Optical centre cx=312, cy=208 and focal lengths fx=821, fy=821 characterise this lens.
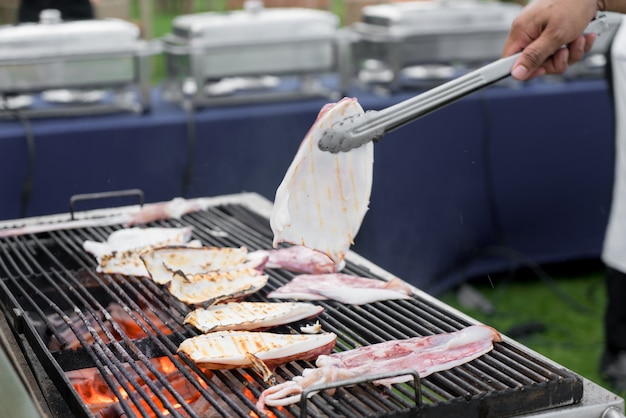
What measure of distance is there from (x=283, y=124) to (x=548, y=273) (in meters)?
2.40

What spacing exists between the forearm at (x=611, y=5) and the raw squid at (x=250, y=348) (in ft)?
4.45

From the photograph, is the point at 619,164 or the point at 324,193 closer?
the point at 324,193

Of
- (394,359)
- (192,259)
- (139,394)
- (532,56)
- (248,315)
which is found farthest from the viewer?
(192,259)

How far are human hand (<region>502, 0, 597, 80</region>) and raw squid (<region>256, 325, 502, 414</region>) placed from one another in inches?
30.1

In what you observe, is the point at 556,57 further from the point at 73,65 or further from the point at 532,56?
the point at 73,65

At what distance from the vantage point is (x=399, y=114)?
6.68 ft

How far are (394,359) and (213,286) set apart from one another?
721mm

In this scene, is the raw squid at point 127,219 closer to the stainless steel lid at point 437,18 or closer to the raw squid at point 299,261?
the raw squid at point 299,261

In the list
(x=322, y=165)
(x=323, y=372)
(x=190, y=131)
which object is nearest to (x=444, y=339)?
(x=323, y=372)

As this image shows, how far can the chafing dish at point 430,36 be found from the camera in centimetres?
480

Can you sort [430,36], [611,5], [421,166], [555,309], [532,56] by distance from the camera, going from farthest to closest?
[555,309]
[421,166]
[430,36]
[611,5]
[532,56]

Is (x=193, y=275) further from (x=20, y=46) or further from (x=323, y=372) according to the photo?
(x=20, y=46)

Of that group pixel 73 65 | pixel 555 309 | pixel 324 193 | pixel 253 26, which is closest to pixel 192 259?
pixel 324 193

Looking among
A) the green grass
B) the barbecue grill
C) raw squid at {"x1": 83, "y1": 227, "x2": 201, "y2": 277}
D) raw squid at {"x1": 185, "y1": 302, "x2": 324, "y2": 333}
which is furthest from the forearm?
the green grass
